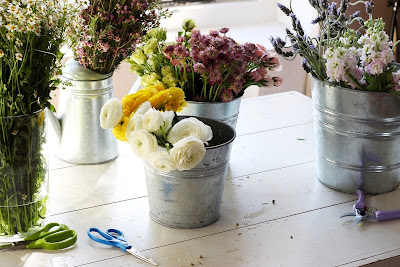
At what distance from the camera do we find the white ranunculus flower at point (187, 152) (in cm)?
104

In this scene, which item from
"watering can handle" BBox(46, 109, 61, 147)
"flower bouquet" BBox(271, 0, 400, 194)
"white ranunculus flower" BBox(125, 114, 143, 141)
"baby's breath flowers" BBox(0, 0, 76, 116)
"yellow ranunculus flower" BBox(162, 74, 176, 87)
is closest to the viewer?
"baby's breath flowers" BBox(0, 0, 76, 116)

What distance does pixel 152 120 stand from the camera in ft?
3.56

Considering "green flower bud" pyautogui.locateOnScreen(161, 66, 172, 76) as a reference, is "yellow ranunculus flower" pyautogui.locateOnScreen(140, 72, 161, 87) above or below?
below

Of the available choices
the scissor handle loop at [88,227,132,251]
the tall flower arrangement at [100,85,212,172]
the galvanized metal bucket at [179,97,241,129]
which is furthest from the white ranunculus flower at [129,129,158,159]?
the galvanized metal bucket at [179,97,241,129]

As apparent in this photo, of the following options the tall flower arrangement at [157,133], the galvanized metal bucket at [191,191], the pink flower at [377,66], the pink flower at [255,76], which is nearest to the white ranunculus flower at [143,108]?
the tall flower arrangement at [157,133]

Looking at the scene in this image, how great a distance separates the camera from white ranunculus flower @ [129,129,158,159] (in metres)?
1.07

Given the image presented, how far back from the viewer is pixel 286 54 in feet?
4.49

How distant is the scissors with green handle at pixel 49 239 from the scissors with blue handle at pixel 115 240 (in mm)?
39

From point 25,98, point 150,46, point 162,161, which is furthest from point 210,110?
point 25,98

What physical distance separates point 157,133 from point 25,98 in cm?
23

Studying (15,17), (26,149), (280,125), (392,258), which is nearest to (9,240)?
(26,149)

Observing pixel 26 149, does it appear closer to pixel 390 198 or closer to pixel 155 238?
pixel 155 238

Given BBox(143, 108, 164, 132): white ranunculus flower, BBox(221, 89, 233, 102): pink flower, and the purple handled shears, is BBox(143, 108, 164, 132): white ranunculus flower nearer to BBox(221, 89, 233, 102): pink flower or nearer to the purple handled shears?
BBox(221, 89, 233, 102): pink flower

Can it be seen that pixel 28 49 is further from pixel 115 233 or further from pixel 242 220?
pixel 242 220
